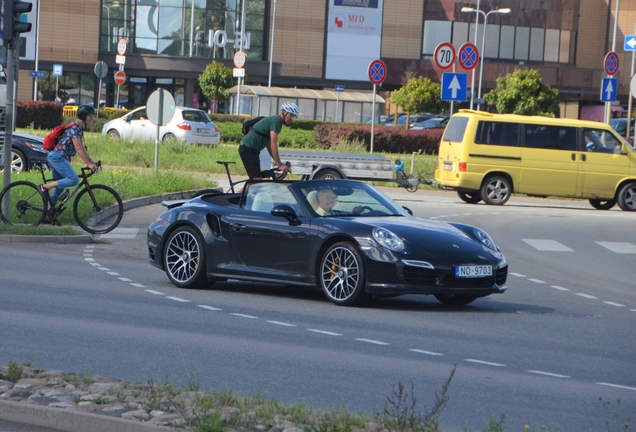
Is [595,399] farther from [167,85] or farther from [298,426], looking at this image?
[167,85]

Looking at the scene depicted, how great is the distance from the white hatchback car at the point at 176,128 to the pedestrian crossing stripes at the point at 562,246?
2081cm

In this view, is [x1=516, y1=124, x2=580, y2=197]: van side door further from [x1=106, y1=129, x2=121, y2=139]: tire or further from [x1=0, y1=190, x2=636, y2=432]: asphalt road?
[x1=106, y1=129, x2=121, y2=139]: tire

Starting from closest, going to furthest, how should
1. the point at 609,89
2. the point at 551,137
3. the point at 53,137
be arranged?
the point at 53,137
the point at 551,137
the point at 609,89

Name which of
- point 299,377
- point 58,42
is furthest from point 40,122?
point 299,377

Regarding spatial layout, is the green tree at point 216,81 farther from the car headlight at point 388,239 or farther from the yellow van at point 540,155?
the car headlight at point 388,239

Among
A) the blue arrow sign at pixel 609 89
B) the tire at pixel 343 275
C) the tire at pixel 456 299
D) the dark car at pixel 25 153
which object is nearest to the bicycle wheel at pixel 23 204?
the tire at pixel 343 275

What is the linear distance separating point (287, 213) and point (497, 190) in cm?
1554

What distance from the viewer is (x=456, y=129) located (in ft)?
84.6

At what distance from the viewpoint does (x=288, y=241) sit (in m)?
10.9

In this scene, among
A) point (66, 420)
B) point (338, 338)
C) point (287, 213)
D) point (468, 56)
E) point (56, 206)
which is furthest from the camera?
point (468, 56)

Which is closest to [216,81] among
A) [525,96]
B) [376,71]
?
[525,96]

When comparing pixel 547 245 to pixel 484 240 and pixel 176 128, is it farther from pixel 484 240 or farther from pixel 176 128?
pixel 176 128

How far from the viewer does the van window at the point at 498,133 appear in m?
25.5

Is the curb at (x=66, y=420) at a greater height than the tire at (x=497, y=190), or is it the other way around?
the tire at (x=497, y=190)
